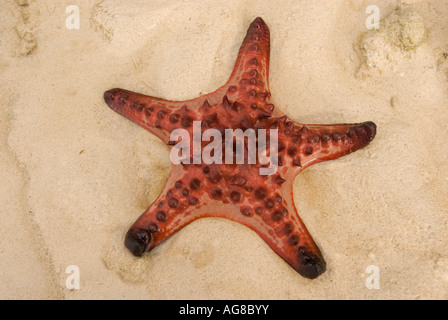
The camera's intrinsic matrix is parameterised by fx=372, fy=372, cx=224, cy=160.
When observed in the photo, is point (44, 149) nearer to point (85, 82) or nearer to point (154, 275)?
point (85, 82)

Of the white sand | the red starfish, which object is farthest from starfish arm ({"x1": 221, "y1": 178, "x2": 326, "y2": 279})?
the white sand

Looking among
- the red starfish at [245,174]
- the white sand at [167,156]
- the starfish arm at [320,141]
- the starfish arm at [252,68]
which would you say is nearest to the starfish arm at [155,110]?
the red starfish at [245,174]

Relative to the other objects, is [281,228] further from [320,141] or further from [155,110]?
[155,110]

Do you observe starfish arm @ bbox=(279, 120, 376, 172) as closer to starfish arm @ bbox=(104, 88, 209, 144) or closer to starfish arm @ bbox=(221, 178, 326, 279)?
starfish arm @ bbox=(221, 178, 326, 279)

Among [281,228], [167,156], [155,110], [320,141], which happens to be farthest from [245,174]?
[155,110]

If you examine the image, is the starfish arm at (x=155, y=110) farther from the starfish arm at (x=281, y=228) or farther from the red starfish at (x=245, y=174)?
the starfish arm at (x=281, y=228)

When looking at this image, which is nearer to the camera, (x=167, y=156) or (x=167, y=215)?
(x=167, y=215)
